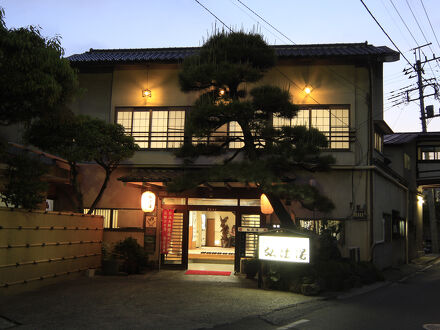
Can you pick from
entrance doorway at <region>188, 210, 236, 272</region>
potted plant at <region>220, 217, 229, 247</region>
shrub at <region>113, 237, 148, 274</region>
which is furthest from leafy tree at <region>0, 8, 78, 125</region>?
potted plant at <region>220, 217, 229, 247</region>

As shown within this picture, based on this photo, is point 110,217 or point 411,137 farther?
point 411,137

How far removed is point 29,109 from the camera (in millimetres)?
8914

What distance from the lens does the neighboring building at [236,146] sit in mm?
17531

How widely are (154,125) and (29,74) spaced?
417 inches

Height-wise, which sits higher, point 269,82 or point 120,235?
point 269,82

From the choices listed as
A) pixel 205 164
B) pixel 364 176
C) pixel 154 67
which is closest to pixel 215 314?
pixel 205 164

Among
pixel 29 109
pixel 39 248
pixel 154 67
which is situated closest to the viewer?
pixel 29 109

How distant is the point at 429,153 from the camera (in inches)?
1198

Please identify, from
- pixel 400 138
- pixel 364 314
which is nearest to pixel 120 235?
pixel 364 314

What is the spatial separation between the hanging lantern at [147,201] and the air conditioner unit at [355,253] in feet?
25.3

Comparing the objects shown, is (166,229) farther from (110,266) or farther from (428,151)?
(428,151)

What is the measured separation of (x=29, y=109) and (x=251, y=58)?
747 centimetres

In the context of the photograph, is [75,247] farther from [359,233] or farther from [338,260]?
[359,233]

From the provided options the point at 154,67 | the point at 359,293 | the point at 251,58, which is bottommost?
the point at 359,293
